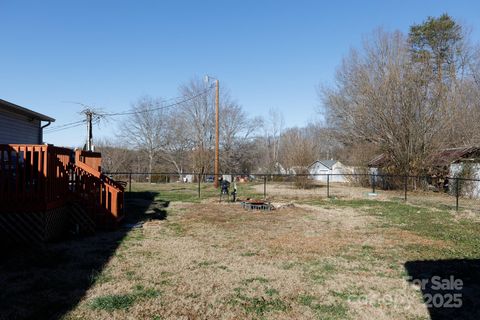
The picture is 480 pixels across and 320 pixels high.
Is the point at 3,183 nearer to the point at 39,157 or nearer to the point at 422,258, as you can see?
the point at 39,157

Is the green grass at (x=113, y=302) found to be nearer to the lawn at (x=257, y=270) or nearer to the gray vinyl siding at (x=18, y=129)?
the lawn at (x=257, y=270)

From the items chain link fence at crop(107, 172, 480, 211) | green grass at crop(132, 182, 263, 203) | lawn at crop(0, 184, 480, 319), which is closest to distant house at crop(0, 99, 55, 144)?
chain link fence at crop(107, 172, 480, 211)

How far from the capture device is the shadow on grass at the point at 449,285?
371cm

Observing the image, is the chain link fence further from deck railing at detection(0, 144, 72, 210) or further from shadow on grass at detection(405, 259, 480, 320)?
shadow on grass at detection(405, 259, 480, 320)

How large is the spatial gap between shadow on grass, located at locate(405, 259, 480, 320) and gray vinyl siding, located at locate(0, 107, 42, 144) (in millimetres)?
11947

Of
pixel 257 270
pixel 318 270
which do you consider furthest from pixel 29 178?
pixel 318 270

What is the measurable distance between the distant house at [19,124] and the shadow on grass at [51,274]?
5.94m

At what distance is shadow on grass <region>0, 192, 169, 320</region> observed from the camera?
3584 mm

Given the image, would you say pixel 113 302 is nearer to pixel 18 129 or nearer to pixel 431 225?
pixel 431 225

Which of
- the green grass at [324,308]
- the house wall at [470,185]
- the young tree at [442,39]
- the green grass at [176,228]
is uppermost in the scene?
the young tree at [442,39]

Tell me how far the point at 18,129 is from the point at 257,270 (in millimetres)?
10982

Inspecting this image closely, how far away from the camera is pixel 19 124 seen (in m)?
11.9

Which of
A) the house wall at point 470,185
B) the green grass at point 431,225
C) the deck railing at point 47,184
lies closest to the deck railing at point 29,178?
the deck railing at point 47,184

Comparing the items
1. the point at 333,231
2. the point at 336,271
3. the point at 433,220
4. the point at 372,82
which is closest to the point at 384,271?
the point at 336,271
